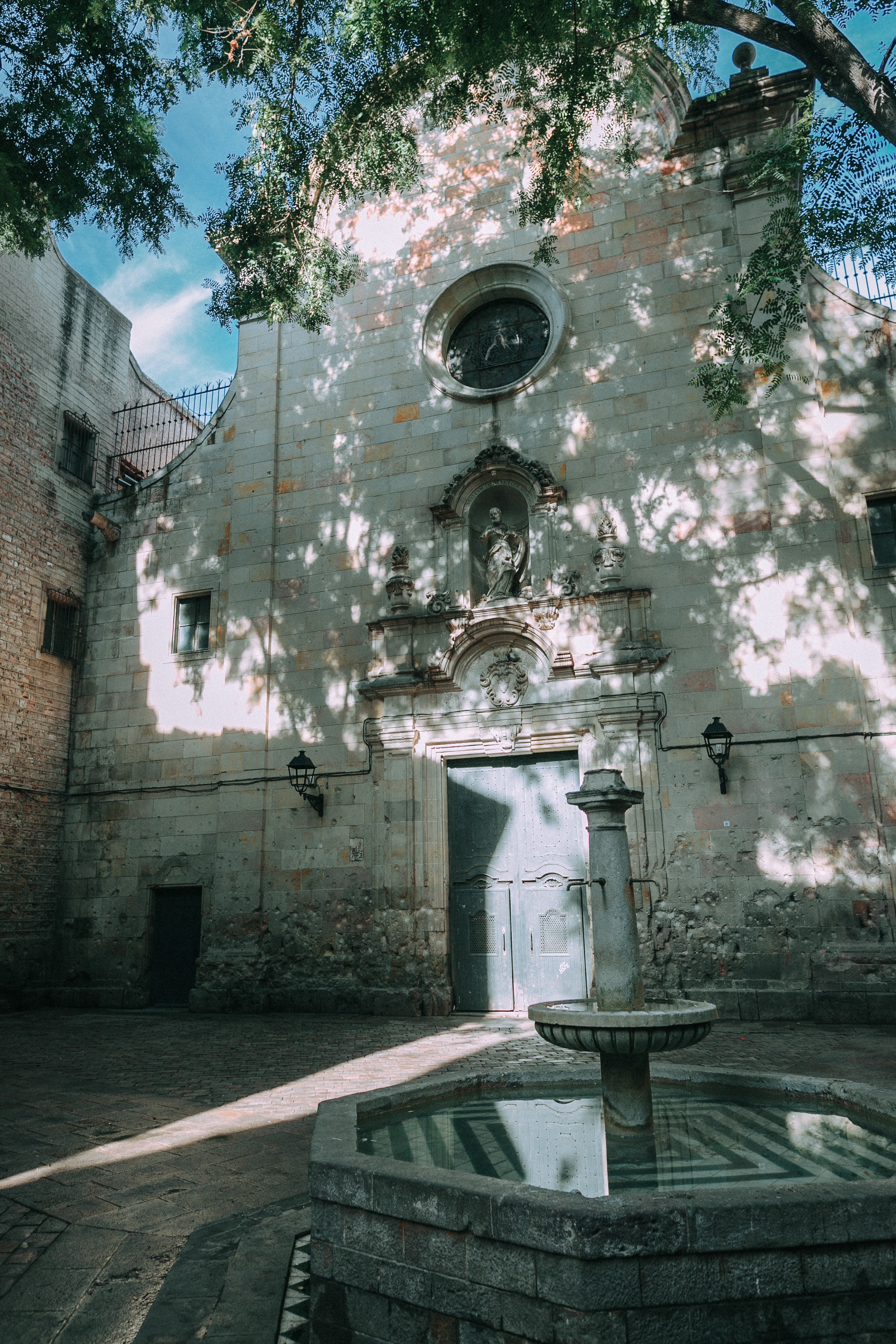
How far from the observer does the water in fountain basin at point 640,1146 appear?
11.8 ft

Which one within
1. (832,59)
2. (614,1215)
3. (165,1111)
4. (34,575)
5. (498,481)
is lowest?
(165,1111)

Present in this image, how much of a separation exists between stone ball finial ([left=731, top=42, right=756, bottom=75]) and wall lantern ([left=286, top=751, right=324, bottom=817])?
417 inches

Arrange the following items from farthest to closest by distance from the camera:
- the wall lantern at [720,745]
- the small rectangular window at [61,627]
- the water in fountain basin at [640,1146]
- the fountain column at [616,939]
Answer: the small rectangular window at [61,627]
the wall lantern at [720,745]
the fountain column at [616,939]
the water in fountain basin at [640,1146]

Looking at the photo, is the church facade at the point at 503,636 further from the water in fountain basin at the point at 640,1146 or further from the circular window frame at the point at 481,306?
the water in fountain basin at the point at 640,1146

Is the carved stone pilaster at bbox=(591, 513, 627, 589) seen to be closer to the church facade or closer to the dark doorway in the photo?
the church facade

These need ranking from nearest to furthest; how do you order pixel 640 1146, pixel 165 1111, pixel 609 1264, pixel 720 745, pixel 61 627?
pixel 609 1264 → pixel 640 1146 → pixel 165 1111 → pixel 720 745 → pixel 61 627

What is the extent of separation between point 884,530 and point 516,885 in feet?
19.5

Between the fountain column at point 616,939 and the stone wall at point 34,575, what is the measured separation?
11134 millimetres

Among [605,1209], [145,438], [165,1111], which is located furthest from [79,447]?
[605,1209]

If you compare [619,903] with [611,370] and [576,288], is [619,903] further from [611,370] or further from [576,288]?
[576,288]

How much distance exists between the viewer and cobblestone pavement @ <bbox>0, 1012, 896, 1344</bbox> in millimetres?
3785

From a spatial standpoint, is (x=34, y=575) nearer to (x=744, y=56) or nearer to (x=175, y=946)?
(x=175, y=946)

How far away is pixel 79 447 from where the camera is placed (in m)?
15.4

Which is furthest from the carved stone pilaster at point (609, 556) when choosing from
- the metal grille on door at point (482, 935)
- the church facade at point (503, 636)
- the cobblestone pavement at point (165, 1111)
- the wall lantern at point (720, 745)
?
the cobblestone pavement at point (165, 1111)
